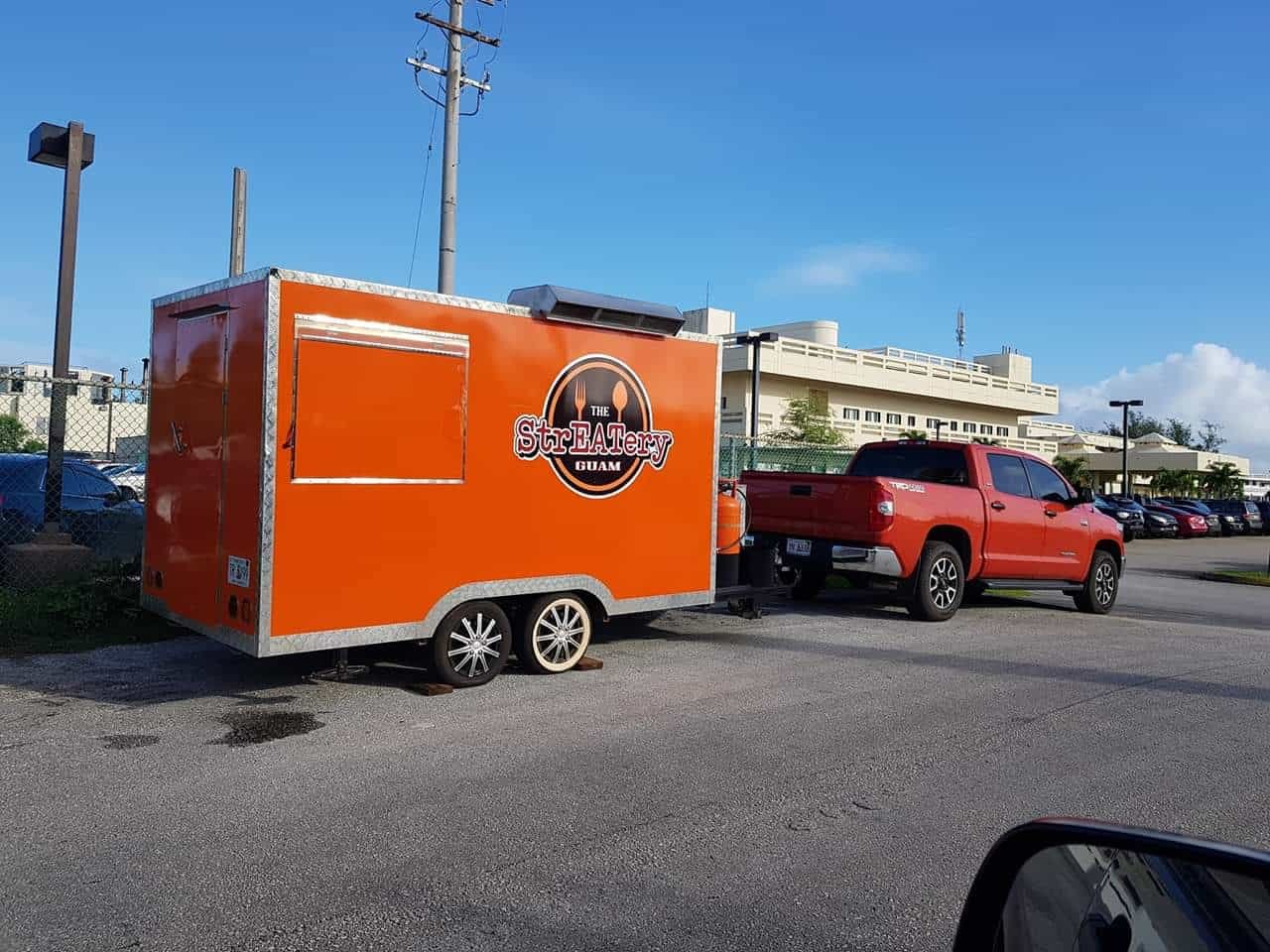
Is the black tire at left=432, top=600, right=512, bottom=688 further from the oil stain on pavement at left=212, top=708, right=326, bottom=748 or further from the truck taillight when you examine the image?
the truck taillight

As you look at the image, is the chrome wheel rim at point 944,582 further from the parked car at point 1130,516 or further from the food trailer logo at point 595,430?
the parked car at point 1130,516

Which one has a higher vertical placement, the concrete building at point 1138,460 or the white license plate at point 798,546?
the concrete building at point 1138,460

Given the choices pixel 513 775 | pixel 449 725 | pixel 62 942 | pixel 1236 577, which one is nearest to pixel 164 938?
pixel 62 942

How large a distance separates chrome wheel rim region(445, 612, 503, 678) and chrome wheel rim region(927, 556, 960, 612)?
584 cm

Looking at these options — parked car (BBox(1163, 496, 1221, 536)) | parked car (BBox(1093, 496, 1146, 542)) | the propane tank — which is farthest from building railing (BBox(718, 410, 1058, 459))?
the propane tank

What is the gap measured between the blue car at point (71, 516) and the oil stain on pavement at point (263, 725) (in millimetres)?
4119

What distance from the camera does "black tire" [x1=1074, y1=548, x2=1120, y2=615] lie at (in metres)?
13.5

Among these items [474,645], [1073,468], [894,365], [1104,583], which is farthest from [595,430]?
[1073,468]

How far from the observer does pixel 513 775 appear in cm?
543

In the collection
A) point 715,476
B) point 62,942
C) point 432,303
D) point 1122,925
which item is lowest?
point 62,942

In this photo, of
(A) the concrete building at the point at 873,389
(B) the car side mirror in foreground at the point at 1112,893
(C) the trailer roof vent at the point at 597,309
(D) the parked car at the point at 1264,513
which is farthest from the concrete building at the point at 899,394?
(B) the car side mirror in foreground at the point at 1112,893

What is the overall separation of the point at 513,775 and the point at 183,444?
3697mm

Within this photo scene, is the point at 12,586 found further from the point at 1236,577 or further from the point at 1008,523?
the point at 1236,577

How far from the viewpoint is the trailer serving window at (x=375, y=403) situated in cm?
648
